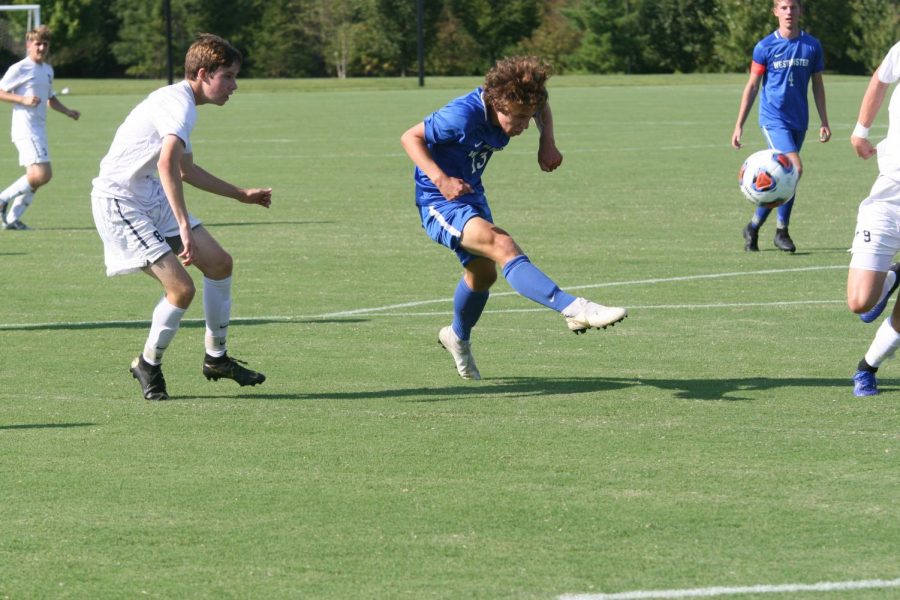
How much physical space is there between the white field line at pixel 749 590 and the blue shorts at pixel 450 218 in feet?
11.1

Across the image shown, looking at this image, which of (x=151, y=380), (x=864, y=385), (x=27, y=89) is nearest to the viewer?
(x=864, y=385)

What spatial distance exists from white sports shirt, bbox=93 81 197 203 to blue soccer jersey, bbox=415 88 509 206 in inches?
48.2

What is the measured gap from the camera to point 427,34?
78.9 metres

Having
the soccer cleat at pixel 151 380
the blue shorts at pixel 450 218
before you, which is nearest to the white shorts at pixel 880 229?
the blue shorts at pixel 450 218

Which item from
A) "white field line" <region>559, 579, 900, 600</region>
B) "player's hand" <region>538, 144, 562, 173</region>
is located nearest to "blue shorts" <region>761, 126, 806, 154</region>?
"player's hand" <region>538, 144, 562, 173</region>

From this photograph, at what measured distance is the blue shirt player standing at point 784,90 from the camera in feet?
45.3

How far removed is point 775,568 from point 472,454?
1.91 metres

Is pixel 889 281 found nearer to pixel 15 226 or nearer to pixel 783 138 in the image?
pixel 783 138

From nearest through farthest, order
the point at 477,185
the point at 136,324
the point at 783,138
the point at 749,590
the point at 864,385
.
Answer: the point at 749,590 < the point at 864,385 < the point at 477,185 < the point at 136,324 < the point at 783,138

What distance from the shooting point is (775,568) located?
5.01m

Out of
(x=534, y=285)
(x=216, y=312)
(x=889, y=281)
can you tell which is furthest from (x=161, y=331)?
(x=889, y=281)

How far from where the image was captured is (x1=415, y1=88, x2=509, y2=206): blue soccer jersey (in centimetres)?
793

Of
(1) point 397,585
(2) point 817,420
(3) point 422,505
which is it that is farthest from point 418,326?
(1) point 397,585

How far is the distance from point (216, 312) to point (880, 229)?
3.35 metres
